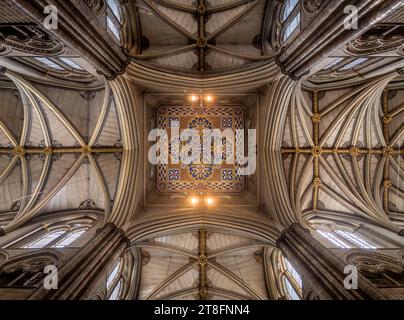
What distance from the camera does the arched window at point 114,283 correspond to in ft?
32.1

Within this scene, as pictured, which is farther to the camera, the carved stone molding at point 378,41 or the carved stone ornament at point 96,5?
the carved stone ornament at point 96,5

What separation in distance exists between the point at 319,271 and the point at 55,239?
826 centimetres

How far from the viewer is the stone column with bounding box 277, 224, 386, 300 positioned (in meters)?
5.30

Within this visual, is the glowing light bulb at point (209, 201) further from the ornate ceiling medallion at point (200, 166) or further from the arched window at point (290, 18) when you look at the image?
the arched window at point (290, 18)

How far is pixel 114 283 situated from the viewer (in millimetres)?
10227

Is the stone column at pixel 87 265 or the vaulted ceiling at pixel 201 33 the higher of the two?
the vaulted ceiling at pixel 201 33

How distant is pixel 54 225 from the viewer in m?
10.1

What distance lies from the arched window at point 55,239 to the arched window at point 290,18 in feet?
34.0

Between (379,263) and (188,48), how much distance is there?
9.87 meters

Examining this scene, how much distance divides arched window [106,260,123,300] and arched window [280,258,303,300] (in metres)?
6.47

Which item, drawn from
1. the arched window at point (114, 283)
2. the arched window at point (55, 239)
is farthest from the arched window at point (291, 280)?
the arched window at point (55, 239)

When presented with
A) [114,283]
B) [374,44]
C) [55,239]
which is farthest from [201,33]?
[114,283]

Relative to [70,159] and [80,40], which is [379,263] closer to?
[80,40]

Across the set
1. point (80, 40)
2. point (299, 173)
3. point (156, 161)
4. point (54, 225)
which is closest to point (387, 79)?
point (299, 173)
